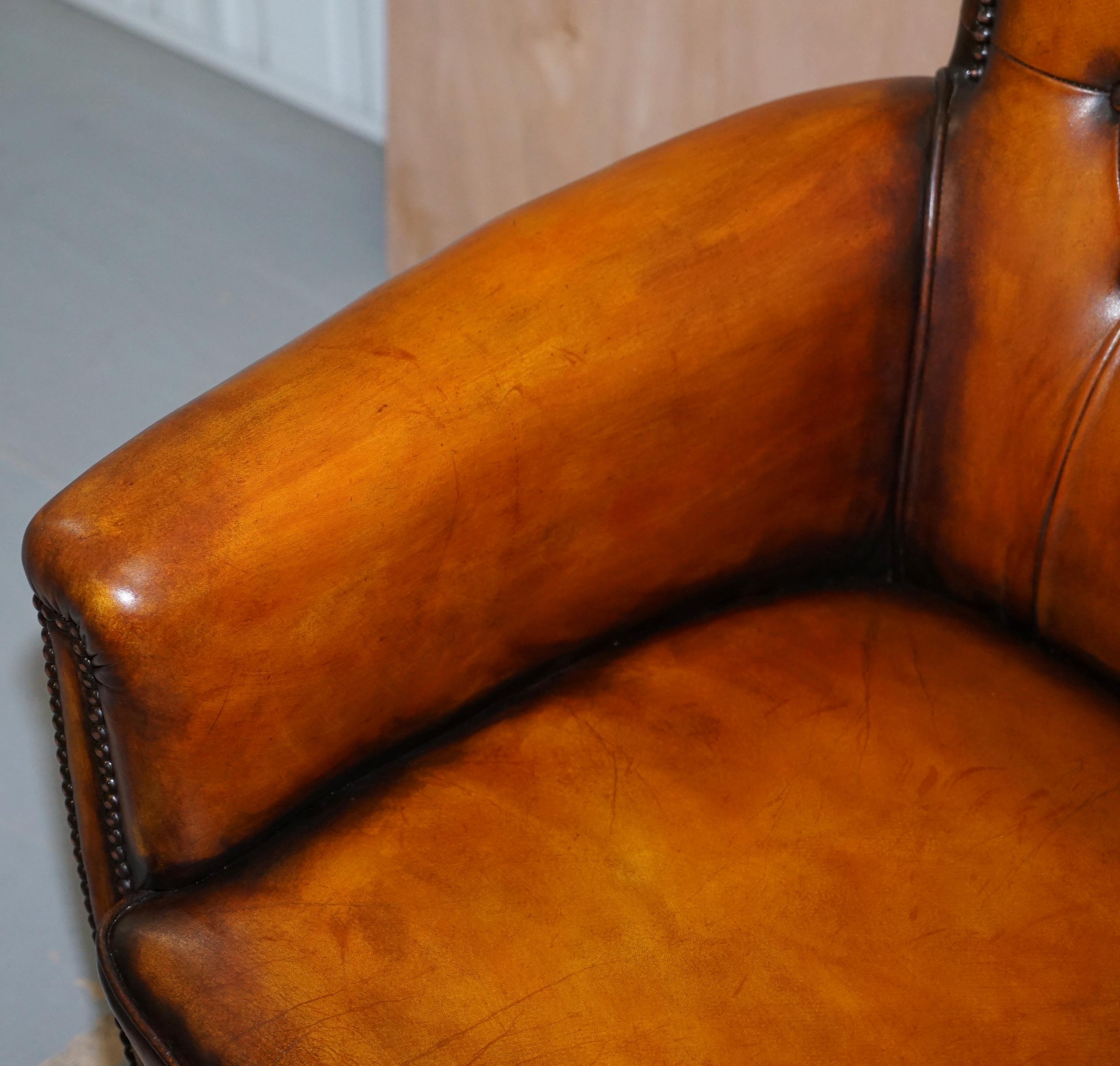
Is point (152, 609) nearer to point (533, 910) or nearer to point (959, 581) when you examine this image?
point (533, 910)

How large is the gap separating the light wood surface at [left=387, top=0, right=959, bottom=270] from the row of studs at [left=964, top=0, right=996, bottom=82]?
46 cm

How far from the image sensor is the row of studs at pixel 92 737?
2.39 feet

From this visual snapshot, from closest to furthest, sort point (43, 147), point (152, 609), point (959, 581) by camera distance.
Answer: point (152, 609) < point (959, 581) < point (43, 147)

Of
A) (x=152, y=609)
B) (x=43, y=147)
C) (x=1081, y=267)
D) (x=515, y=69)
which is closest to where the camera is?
(x=152, y=609)

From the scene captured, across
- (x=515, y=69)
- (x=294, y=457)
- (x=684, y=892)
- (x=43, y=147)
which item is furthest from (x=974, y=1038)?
(x=43, y=147)

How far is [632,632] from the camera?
941 mm

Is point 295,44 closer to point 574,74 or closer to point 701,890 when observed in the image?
point 574,74

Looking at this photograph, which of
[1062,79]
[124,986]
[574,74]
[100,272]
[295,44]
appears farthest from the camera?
[295,44]

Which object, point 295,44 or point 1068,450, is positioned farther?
point 295,44

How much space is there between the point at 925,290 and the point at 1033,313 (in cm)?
7

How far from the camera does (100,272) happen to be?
2.04 metres

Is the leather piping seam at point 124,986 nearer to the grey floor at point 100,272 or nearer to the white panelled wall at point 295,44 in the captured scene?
the grey floor at point 100,272

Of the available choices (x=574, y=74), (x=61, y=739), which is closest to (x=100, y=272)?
(x=574, y=74)

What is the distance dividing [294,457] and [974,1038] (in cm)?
46
